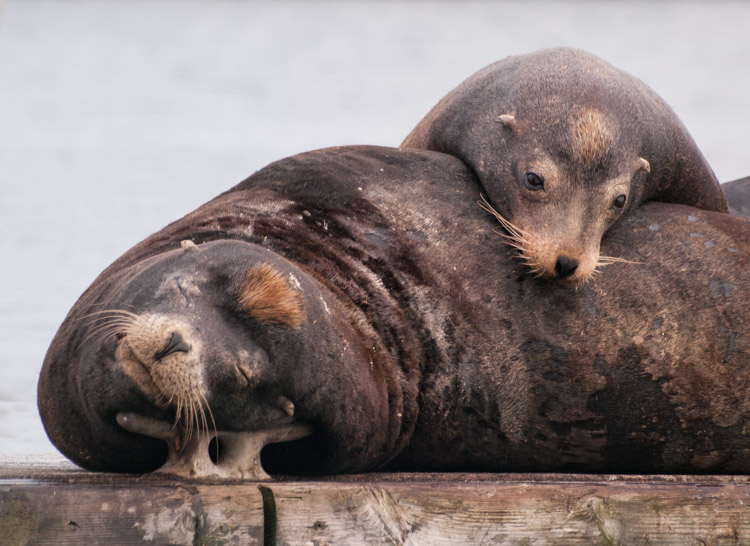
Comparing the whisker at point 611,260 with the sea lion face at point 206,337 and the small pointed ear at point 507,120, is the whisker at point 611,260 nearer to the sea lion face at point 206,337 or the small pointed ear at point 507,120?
the small pointed ear at point 507,120

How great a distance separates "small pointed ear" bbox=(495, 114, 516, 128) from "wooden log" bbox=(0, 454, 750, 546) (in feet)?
6.09

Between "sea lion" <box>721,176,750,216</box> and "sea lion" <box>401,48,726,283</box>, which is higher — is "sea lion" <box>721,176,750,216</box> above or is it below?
below

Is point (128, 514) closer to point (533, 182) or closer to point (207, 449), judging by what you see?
point (207, 449)

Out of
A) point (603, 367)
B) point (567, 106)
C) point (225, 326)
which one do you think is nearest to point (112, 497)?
point (225, 326)

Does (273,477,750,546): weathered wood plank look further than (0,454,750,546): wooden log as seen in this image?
Yes

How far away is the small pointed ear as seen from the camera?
588 cm

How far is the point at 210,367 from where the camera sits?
405cm

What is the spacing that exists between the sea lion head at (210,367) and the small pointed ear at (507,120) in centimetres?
164

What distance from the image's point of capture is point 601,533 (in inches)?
166

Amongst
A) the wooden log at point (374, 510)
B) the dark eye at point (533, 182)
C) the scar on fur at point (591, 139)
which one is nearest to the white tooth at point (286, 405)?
the wooden log at point (374, 510)

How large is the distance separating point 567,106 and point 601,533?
2220 millimetres

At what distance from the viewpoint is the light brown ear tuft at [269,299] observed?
4.18 meters

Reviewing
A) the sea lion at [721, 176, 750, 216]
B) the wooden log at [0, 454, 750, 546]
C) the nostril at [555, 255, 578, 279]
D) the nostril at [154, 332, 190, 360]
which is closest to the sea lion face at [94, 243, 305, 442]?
the nostril at [154, 332, 190, 360]

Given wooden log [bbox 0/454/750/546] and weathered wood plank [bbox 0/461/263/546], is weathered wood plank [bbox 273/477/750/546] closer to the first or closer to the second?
wooden log [bbox 0/454/750/546]
